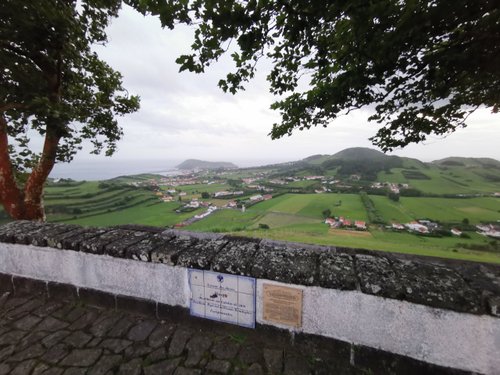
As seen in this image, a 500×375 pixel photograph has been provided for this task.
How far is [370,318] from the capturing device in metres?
1.92

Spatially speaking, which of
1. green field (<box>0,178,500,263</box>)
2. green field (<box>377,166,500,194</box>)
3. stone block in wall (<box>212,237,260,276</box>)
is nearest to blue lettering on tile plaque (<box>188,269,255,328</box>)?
stone block in wall (<box>212,237,260,276</box>)

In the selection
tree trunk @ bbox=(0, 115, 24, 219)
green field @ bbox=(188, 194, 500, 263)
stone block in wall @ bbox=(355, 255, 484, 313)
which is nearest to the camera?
stone block in wall @ bbox=(355, 255, 484, 313)

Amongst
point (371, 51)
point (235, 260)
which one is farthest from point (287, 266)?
point (371, 51)

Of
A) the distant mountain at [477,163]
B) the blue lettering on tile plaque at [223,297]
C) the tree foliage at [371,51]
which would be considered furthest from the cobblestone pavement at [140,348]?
the distant mountain at [477,163]

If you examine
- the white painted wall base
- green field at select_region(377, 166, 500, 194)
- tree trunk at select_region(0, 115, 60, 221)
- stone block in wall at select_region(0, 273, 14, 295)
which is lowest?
green field at select_region(377, 166, 500, 194)

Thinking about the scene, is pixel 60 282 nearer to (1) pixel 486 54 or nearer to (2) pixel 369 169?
(1) pixel 486 54

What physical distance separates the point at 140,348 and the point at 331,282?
6.91ft

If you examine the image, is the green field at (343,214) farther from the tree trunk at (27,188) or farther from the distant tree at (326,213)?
the tree trunk at (27,188)

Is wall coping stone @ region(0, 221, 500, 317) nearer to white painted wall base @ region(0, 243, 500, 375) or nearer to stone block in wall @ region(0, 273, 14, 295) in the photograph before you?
white painted wall base @ region(0, 243, 500, 375)

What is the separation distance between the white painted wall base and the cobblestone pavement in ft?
0.82

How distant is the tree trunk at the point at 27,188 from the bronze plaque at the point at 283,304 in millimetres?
6595

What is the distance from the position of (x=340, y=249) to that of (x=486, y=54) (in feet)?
13.8

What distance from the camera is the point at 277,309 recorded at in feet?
7.20

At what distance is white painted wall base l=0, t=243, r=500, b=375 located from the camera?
1.70 meters
